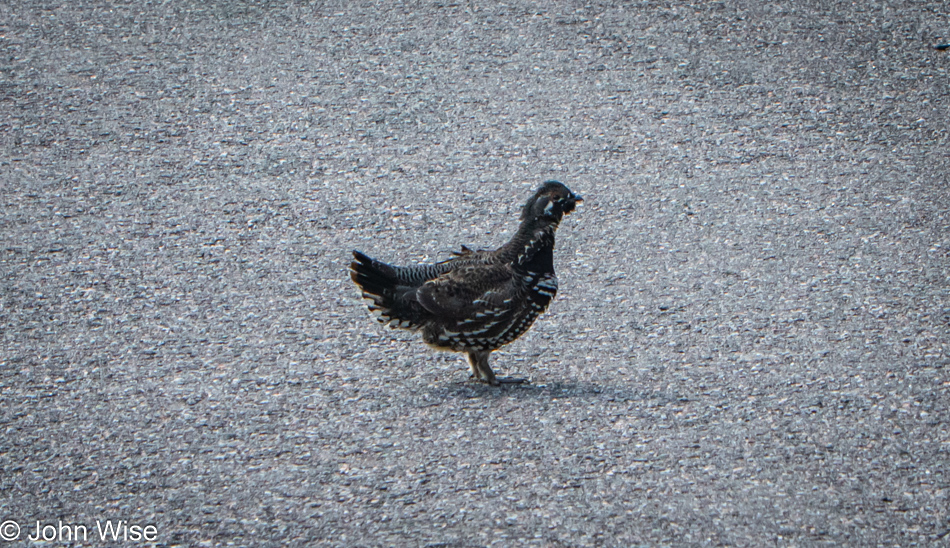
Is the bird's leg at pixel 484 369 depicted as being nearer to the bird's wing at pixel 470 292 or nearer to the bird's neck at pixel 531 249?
the bird's wing at pixel 470 292

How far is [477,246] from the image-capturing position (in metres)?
6.77

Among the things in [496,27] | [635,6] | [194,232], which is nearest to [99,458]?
[194,232]

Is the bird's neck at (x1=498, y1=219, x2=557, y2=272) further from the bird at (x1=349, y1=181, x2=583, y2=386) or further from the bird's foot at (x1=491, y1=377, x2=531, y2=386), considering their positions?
the bird's foot at (x1=491, y1=377, x2=531, y2=386)

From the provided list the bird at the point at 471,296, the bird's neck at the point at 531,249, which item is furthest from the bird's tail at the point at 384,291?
the bird's neck at the point at 531,249

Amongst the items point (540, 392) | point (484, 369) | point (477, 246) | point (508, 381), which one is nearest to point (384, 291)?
point (484, 369)

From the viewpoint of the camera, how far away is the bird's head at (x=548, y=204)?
544 centimetres

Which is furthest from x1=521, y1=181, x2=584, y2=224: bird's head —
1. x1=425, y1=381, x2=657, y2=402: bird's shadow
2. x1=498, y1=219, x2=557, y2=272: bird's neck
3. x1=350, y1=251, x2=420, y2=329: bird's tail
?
x1=425, y1=381, x2=657, y2=402: bird's shadow

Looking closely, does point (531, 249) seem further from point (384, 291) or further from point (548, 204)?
point (384, 291)

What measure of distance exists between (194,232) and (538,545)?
4319 mm

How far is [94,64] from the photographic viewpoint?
955 centimetres

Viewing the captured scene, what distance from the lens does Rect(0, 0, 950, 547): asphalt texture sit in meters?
4.15

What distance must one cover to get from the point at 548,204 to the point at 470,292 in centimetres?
77

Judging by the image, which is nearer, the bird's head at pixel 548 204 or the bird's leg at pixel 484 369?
the bird's leg at pixel 484 369

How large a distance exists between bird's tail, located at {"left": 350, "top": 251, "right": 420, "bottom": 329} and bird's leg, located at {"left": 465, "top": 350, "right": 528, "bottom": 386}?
14.4 inches
